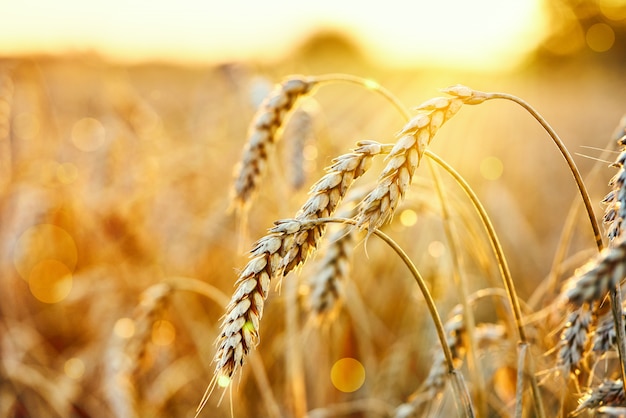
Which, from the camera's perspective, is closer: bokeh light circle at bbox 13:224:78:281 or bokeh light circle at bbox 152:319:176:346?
bokeh light circle at bbox 152:319:176:346

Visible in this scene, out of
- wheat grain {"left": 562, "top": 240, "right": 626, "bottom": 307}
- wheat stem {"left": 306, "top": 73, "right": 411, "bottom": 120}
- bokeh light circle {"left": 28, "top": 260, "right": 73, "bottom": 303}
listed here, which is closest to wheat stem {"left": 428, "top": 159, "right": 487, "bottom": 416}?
wheat stem {"left": 306, "top": 73, "right": 411, "bottom": 120}

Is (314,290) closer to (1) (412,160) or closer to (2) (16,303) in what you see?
(1) (412,160)

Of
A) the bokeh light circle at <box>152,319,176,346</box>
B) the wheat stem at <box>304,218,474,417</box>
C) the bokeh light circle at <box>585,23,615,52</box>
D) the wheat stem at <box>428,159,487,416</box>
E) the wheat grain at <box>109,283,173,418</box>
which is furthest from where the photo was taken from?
the bokeh light circle at <box>585,23,615,52</box>

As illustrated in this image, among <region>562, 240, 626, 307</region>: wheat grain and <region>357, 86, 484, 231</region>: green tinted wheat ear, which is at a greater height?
<region>357, 86, 484, 231</region>: green tinted wheat ear

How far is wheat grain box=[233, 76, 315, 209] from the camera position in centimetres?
153

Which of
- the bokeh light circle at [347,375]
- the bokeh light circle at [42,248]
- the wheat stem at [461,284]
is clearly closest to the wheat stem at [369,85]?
the wheat stem at [461,284]

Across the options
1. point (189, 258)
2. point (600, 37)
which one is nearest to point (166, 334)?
point (189, 258)

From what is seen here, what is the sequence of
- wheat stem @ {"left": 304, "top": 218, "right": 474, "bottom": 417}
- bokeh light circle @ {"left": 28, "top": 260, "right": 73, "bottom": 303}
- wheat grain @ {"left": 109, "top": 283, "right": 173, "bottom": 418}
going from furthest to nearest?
1. bokeh light circle @ {"left": 28, "top": 260, "right": 73, "bottom": 303}
2. wheat grain @ {"left": 109, "top": 283, "right": 173, "bottom": 418}
3. wheat stem @ {"left": 304, "top": 218, "right": 474, "bottom": 417}

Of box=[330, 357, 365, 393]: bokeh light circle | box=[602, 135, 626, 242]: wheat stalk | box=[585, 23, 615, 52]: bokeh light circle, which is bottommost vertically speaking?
box=[330, 357, 365, 393]: bokeh light circle

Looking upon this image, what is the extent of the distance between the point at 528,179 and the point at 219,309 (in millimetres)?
4002

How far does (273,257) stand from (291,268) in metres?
0.03

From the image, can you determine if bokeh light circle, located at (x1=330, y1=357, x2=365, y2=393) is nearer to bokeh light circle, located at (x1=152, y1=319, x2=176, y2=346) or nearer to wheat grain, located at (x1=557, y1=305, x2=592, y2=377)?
bokeh light circle, located at (x1=152, y1=319, x2=176, y2=346)

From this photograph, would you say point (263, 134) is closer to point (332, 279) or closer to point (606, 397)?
point (332, 279)

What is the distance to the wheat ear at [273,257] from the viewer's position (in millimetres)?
898
